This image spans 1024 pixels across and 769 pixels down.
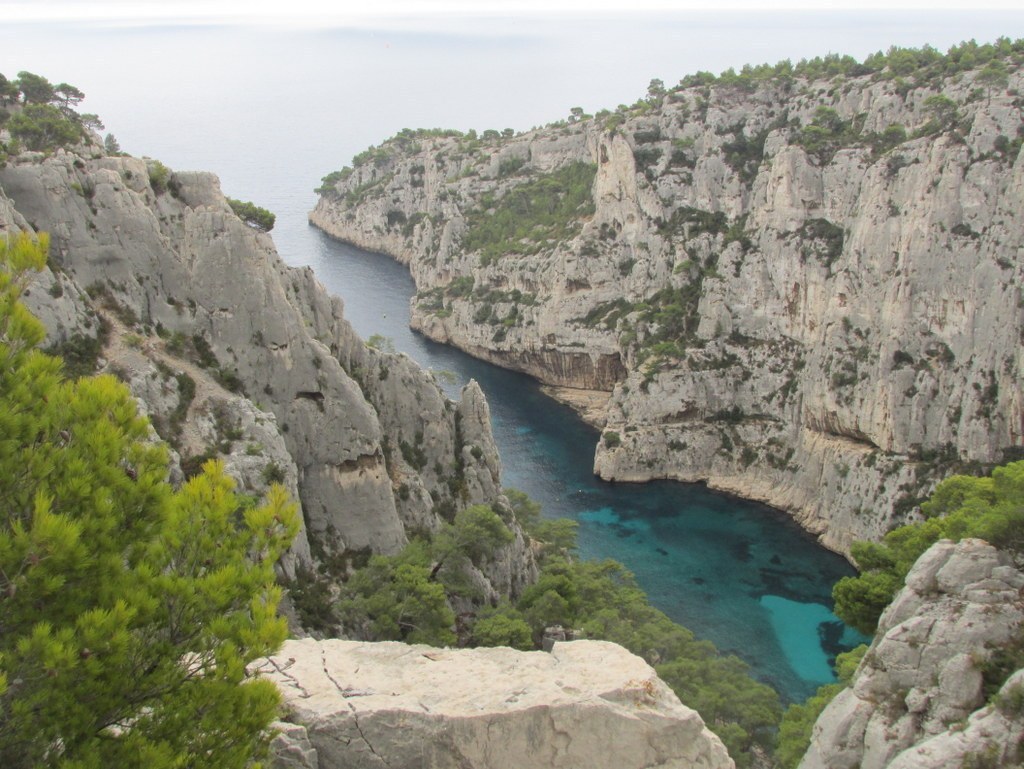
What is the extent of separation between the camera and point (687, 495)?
236 feet

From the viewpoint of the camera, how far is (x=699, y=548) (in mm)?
63031

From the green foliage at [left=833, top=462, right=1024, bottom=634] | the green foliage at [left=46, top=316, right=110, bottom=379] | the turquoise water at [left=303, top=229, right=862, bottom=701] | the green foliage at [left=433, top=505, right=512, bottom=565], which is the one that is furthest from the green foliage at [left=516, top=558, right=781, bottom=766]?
the green foliage at [left=46, top=316, right=110, bottom=379]

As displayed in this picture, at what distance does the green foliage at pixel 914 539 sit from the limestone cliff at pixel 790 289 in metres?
27.1

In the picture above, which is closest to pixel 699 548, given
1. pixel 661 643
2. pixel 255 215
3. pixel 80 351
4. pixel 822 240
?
pixel 822 240

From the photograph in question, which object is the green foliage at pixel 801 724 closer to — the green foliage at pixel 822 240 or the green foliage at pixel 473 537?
the green foliage at pixel 473 537

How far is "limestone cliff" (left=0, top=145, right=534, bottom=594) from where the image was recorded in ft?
104

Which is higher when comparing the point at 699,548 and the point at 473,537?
the point at 473,537

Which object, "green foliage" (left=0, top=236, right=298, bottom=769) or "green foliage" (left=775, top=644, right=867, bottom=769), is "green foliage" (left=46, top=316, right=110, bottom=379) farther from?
"green foliage" (left=775, top=644, right=867, bottom=769)

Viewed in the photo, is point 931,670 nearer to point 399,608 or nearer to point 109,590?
point 109,590

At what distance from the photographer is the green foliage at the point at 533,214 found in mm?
103125

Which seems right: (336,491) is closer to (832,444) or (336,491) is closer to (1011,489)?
(1011,489)

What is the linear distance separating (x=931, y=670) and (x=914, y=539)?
501 inches

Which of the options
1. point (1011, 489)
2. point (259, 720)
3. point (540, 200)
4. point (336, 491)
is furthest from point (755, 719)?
point (540, 200)

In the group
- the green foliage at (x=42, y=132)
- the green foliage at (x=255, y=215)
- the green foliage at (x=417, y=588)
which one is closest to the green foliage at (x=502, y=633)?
the green foliage at (x=417, y=588)
